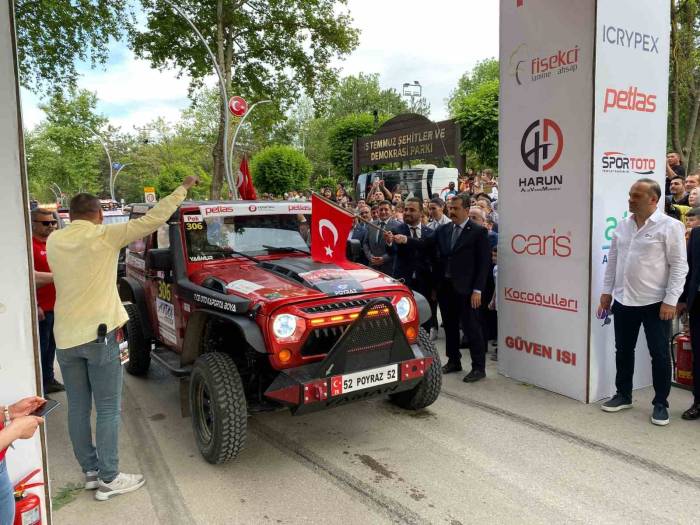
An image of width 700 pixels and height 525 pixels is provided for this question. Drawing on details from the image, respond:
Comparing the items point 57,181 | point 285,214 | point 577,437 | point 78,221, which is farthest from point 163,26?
point 57,181

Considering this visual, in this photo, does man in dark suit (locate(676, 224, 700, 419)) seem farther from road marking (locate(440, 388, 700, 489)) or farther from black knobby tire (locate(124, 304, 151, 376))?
black knobby tire (locate(124, 304, 151, 376))

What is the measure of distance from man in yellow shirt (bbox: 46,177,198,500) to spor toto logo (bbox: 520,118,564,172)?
339 centimetres

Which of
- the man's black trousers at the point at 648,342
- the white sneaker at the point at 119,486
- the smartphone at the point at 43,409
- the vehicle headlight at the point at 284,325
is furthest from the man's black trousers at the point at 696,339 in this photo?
the smartphone at the point at 43,409

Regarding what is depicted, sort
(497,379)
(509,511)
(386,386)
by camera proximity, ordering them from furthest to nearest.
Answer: (497,379)
(386,386)
(509,511)

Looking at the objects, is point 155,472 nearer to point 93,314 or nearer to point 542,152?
point 93,314

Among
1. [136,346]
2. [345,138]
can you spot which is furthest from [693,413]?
[345,138]

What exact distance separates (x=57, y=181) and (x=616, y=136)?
178ft

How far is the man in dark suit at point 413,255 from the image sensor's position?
21.6 feet

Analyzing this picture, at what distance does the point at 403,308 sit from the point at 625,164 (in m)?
2.63

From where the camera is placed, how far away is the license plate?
3.71m

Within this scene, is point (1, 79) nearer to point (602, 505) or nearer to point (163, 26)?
point (602, 505)

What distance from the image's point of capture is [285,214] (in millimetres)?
5359

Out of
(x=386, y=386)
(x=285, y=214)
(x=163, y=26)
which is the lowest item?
(x=386, y=386)

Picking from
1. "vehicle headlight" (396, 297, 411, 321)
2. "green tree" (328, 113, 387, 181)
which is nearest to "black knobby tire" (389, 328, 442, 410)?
"vehicle headlight" (396, 297, 411, 321)
